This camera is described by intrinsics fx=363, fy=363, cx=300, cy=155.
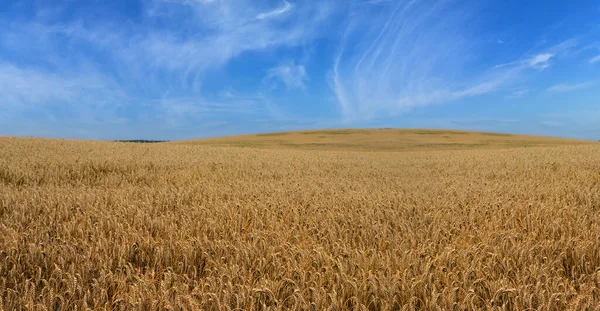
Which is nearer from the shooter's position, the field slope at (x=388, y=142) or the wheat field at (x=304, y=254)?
the wheat field at (x=304, y=254)

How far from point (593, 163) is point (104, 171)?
15.8m

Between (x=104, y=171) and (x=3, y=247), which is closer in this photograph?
(x=3, y=247)

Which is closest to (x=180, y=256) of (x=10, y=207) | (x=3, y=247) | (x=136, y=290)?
(x=136, y=290)

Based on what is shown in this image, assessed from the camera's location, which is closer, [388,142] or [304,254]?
[304,254]

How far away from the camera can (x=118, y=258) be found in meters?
3.12

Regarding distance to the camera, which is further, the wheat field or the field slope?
the field slope

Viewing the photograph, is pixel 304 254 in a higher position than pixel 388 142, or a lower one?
higher

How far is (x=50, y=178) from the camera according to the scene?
27.1 feet

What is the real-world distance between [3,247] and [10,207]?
216 centimetres

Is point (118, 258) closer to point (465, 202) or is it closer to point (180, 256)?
point (180, 256)

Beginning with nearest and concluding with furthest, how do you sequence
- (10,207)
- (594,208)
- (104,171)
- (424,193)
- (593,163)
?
(10,207), (594,208), (424,193), (104,171), (593,163)

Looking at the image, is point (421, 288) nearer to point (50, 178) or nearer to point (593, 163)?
point (50, 178)

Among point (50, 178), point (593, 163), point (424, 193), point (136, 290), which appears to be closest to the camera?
point (136, 290)

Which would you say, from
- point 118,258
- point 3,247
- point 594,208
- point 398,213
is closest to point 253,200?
point 398,213
